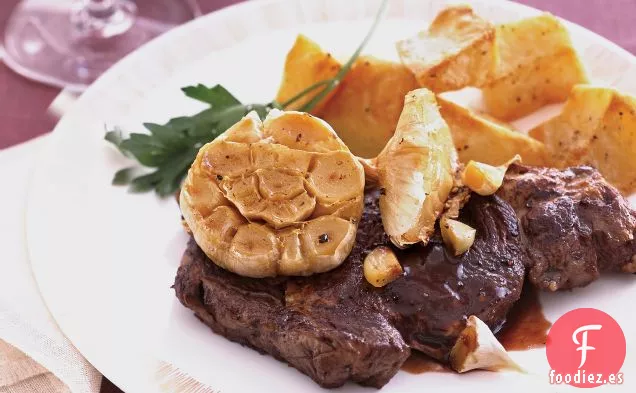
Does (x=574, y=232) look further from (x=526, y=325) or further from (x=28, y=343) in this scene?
(x=28, y=343)

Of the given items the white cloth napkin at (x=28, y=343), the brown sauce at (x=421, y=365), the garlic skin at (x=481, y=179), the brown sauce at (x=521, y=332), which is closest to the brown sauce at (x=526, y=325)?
the brown sauce at (x=521, y=332)

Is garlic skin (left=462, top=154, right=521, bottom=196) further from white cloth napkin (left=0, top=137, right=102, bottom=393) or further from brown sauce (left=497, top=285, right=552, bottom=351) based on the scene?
white cloth napkin (left=0, top=137, right=102, bottom=393)

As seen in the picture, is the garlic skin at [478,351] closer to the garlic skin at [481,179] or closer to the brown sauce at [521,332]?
the brown sauce at [521,332]

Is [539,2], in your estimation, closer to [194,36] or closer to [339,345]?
[194,36]

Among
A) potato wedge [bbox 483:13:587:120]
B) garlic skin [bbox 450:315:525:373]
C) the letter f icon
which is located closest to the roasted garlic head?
garlic skin [bbox 450:315:525:373]

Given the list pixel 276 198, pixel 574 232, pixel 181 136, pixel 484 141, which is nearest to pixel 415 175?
pixel 276 198

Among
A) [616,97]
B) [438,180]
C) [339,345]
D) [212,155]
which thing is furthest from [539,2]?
[339,345]
